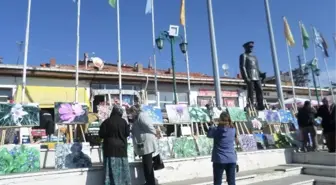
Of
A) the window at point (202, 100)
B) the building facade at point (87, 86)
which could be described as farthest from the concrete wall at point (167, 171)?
the window at point (202, 100)

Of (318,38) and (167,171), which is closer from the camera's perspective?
(167,171)

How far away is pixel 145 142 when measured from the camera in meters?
6.24

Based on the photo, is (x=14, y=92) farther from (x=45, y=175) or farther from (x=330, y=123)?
(x=330, y=123)

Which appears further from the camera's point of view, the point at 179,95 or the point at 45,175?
the point at 179,95

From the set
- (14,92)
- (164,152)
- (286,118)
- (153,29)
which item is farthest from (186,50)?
(164,152)

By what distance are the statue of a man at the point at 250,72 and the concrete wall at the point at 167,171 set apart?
271cm

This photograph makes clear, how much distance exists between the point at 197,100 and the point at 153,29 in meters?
6.84

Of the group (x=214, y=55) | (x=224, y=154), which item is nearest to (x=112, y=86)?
(x=214, y=55)

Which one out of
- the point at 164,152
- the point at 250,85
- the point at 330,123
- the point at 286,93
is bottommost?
the point at 164,152

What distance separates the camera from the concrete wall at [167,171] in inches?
221

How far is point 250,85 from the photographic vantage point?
12141 millimetres

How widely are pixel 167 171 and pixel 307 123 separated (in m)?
4.86

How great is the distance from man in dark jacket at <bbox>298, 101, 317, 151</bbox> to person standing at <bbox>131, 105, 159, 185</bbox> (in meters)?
5.42

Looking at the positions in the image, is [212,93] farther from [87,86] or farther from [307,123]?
[307,123]
